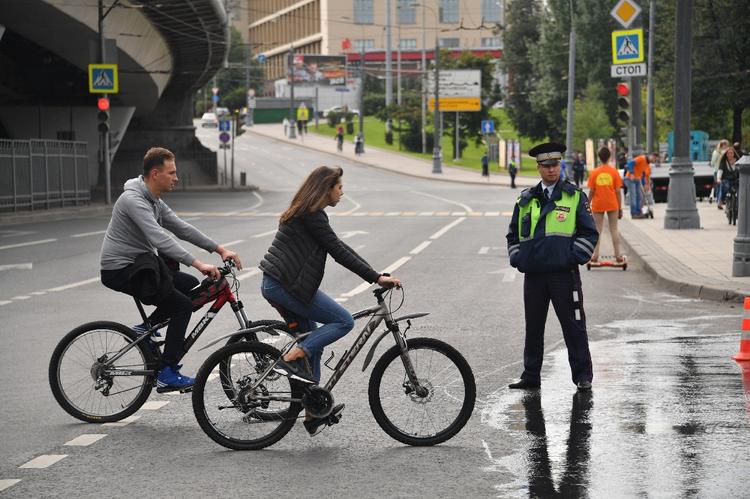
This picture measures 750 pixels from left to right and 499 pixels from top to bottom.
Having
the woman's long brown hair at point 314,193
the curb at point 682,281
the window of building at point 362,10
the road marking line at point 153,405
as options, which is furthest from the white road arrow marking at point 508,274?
the window of building at point 362,10

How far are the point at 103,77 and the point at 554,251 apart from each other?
33528 millimetres

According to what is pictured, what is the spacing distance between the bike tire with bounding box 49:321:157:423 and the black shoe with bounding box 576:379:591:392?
2950 millimetres

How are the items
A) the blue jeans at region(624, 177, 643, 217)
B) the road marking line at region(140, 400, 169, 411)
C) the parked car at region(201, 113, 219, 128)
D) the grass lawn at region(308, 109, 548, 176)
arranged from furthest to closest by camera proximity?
1. the parked car at region(201, 113, 219, 128)
2. the grass lawn at region(308, 109, 548, 176)
3. the blue jeans at region(624, 177, 643, 217)
4. the road marking line at region(140, 400, 169, 411)

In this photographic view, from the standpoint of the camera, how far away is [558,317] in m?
9.29

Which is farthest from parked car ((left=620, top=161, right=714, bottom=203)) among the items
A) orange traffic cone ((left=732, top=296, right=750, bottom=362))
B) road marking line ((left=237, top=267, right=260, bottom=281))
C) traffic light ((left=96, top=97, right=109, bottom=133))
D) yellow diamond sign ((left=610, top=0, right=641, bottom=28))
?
orange traffic cone ((left=732, top=296, right=750, bottom=362))

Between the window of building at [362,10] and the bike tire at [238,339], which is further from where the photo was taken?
the window of building at [362,10]

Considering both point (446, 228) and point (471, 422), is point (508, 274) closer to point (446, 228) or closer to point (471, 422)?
point (471, 422)

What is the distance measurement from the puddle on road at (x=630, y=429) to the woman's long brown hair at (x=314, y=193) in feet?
5.48

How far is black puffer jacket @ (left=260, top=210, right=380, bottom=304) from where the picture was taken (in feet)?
24.3

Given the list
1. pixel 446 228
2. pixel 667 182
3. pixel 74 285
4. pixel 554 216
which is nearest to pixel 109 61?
pixel 446 228

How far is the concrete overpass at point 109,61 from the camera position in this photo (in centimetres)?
3922

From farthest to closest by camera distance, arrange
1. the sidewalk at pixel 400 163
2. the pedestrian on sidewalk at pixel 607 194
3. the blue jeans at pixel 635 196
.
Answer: the sidewalk at pixel 400 163 < the blue jeans at pixel 635 196 < the pedestrian on sidewalk at pixel 607 194

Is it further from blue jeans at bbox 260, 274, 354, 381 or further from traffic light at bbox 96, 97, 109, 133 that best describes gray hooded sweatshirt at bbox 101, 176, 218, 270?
traffic light at bbox 96, 97, 109, 133

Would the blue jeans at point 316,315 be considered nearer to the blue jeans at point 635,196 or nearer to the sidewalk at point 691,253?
the sidewalk at point 691,253
